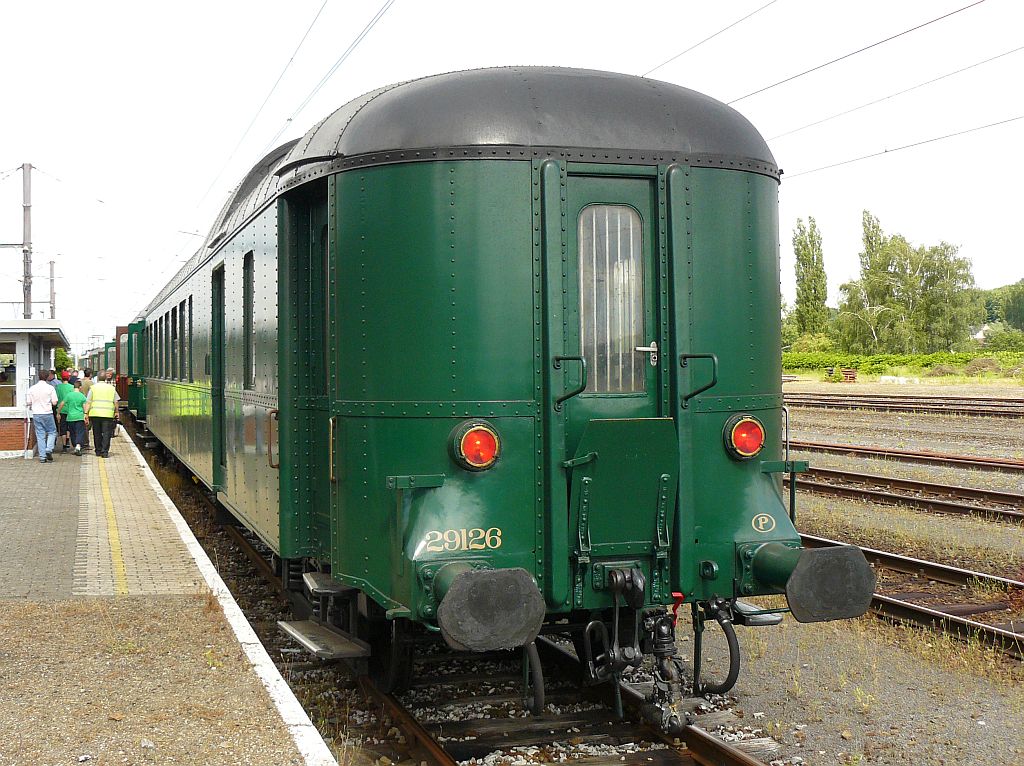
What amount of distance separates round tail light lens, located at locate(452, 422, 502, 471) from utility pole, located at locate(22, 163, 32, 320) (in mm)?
26070

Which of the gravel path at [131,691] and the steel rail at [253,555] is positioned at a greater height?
the gravel path at [131,691]

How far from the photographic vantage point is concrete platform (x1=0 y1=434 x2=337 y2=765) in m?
4.57

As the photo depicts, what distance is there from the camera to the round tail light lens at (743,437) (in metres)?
5.29

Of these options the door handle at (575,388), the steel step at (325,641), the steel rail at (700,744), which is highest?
the door handle at (575,388)

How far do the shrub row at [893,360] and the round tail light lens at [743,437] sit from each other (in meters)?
40.7

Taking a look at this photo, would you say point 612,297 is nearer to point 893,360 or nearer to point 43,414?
point 43,414

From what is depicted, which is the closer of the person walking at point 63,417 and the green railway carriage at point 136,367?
the person walking at point 63,417

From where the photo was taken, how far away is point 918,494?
527 inches

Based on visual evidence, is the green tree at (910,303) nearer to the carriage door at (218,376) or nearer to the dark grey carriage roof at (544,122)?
the carriage door at (218,376)

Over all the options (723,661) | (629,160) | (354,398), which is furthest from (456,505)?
(723,661)

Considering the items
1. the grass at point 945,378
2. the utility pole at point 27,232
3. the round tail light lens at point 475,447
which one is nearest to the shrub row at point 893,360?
the grass at point 945,378

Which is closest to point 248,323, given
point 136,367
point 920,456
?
point 920,456

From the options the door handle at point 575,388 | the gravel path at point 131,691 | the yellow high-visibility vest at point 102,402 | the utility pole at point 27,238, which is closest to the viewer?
the gravel path at point 131,691

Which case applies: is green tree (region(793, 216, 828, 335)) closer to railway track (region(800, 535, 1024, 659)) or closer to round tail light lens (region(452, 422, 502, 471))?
railway track (region(800, 535, 1024, 659))
